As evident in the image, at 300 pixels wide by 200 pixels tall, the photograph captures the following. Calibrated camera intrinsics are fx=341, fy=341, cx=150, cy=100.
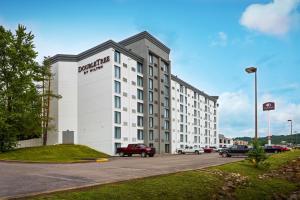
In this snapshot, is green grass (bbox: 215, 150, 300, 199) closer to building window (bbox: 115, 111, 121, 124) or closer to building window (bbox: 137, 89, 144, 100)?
building window (bbox: 115, 111, 121, 124)

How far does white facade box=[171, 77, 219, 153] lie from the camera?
3248 inches

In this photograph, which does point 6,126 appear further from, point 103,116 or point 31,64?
point 103,116

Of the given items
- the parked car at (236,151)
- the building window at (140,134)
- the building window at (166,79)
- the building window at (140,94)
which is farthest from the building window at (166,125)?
the parked car at (236,151)

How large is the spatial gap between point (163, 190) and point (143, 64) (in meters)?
50.8

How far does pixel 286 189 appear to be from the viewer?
1886cm

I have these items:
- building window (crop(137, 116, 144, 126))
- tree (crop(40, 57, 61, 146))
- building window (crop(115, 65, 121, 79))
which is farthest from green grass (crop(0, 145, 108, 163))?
building window (crop(115, 65, 121, 79))

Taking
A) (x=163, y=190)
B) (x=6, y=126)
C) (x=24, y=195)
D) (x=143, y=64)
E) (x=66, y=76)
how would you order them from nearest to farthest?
(x=24, y=195) < (x=163, y=190) < (x=6, y=126) < (x=66, y=76) < (x=143, y=64)

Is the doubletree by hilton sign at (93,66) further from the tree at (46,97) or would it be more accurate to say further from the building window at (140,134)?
the building window at (140,134)

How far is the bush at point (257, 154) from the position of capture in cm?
2352

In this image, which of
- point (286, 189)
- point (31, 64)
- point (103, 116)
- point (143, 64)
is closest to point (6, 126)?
point (31, 64)

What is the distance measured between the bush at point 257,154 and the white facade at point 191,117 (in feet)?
168

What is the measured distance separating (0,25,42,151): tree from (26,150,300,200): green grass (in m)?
33.7

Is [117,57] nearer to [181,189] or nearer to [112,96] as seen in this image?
[112,96]

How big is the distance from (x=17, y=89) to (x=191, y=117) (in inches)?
2217
